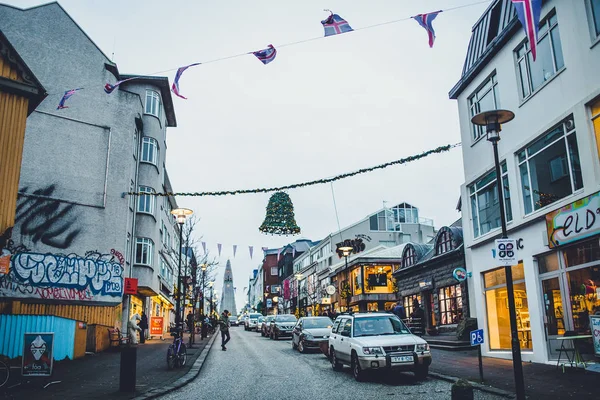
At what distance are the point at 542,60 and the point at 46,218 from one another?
70.9ft

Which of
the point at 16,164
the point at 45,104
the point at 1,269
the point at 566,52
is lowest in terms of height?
the point at 1,269

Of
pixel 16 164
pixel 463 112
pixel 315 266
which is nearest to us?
pixel 16 164

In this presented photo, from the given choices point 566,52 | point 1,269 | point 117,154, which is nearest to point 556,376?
point 566,52

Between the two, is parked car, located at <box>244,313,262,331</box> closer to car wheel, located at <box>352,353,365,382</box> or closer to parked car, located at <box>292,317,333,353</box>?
parked car, located at <box>292,317,333,353</box>

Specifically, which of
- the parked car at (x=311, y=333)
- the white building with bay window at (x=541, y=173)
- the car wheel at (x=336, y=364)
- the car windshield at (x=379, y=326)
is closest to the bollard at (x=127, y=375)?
the car windshield at (x=379, y=326)

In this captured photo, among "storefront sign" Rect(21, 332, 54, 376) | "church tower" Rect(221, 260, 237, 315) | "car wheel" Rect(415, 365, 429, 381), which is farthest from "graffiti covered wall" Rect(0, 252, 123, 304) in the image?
"church tower" Rect(221, 260, 237, 315)

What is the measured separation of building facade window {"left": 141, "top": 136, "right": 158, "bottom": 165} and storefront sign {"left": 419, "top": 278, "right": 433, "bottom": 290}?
59.7ft

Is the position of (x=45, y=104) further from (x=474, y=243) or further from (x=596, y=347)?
(x=596, y=347)

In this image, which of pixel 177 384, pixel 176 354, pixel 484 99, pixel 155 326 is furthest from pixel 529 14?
pixel 155 326

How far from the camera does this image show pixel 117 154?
27.2 meters

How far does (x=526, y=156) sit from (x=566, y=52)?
3.31 metres

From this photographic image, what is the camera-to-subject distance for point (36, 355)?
11773mm

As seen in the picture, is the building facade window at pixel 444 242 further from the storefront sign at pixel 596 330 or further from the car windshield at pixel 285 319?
the storefront sign at pixel 596 330

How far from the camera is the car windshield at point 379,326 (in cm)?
1362
